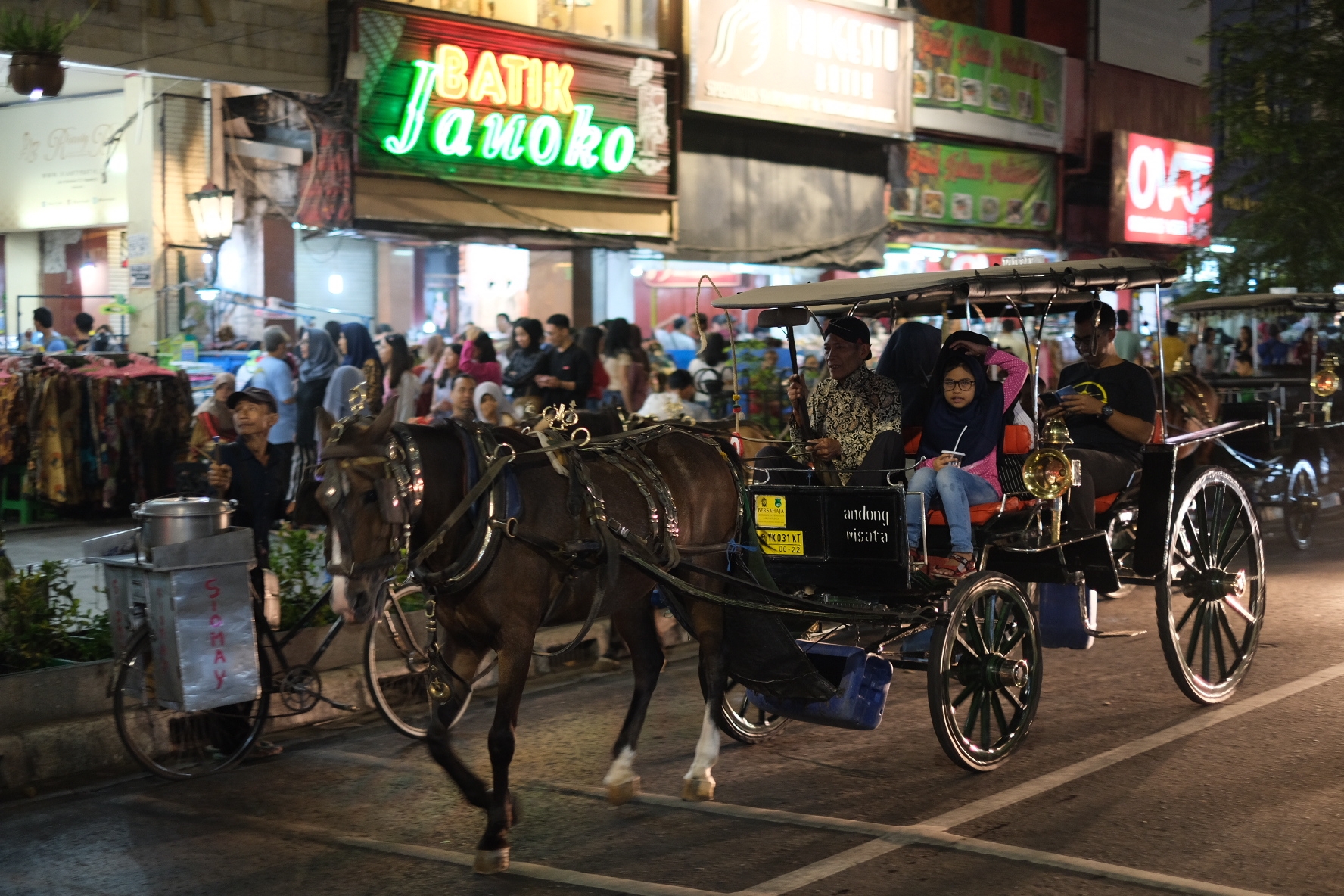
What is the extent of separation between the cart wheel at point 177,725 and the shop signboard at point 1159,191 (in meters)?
21.7

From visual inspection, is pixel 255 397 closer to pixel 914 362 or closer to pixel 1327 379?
pixel 914 362

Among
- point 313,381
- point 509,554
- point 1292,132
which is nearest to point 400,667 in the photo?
point 509,554

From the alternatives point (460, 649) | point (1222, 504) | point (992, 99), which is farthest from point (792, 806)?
point (992, 99)

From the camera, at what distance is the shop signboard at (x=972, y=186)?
2139cm

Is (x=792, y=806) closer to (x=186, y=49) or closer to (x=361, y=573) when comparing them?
(x=361, y=573)

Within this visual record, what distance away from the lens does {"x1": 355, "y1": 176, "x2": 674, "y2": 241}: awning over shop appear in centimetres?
1429

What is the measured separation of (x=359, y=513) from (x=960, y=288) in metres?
3.07

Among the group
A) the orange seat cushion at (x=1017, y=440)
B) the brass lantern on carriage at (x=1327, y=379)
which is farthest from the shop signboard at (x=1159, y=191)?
the orange seat cushion at (x=1017, y=440)

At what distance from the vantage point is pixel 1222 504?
8008 millimetres

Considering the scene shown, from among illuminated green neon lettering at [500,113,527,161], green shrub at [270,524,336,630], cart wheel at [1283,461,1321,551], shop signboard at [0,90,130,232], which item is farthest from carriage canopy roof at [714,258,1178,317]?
shop signboard at [0,90,130,232]

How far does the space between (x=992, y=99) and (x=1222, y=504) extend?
52.7ft

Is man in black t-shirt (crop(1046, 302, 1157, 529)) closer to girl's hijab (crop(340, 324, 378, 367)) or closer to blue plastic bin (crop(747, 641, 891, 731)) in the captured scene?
blue plastic bin (crop(747, 641, 891, 731))

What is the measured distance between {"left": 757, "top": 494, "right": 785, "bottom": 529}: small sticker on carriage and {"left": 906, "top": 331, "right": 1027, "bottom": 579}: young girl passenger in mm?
602

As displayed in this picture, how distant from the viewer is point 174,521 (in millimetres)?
6309
